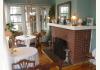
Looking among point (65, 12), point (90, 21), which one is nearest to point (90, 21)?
point (90, 21)

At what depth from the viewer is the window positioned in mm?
7598

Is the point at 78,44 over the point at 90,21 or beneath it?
beneath

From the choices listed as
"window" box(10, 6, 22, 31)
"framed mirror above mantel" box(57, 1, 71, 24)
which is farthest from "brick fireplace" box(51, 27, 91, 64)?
"window" box(10, 6, 22, 31)

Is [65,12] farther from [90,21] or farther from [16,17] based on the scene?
[16,17]

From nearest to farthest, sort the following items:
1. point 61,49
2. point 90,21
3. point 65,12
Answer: point 90,21, point 61,49, point 65,12

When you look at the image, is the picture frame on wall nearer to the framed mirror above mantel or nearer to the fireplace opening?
the framed mirror above mantel

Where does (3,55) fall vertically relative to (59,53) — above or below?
above

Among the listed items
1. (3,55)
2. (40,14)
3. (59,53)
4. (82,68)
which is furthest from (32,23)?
(3,55)

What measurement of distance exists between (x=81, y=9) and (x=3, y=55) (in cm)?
381

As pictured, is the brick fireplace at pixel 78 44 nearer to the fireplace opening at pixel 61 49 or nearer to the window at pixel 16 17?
the fireplace opening at pixel 61 49

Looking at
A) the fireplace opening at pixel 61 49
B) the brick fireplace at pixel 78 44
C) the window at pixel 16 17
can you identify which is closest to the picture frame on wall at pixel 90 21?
the brick fireplace at pixel 78 44

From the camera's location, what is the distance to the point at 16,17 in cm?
766

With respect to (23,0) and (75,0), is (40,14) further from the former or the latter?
(75,0)

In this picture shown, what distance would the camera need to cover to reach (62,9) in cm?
620
